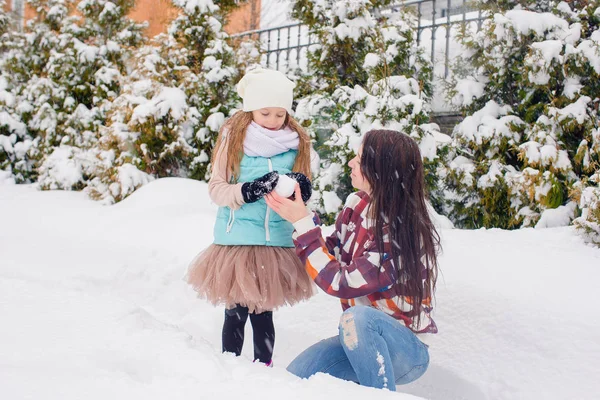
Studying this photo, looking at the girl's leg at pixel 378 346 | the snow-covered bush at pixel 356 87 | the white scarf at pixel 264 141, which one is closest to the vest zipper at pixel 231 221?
the white scarf at pixel 264 141

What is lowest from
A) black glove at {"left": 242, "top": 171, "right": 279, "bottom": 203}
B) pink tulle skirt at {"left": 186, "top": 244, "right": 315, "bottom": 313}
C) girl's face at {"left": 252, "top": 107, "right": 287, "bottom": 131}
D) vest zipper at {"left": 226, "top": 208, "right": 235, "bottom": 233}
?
pink tulle skirt at {"left": 186, "top": 244, "right": 315, "bottom": 313}

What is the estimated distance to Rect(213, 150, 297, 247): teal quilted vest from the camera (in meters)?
2.31

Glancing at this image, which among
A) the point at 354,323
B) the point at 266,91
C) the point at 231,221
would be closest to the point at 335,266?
the point at 354,323

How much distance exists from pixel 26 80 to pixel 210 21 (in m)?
4.30

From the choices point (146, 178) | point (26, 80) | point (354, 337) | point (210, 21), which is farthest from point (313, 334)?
point (26, 80)

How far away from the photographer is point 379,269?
74.8 inches

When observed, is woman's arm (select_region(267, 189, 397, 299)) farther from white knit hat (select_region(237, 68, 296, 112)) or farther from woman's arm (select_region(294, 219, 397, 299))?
white knit hat (select_region(237, 68, 296, 112))

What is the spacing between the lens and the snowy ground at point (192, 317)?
139cm

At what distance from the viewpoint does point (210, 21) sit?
21.6 feet

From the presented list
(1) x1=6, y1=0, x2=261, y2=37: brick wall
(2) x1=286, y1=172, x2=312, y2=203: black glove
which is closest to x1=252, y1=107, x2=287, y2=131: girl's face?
(2) x1=286, y1=172, x2=312, y2=203: black glove

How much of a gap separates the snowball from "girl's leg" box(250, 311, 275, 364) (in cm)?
63

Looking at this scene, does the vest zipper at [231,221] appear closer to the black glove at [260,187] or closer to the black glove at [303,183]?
the black glove at [260,187]

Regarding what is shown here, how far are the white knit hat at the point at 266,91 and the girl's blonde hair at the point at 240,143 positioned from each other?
7 centimetres

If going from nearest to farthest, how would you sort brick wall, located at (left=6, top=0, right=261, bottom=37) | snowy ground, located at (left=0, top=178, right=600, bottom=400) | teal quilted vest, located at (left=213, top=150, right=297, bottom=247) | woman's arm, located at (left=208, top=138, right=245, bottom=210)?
snowy ground, located at (left=0, top=178, right=600, bottom=400) → woman's arm, located at (left=208, top=138, right=245, bottom=210) → teal quilted vest, located at (left=213, top=150, right=297, bottom=247) → brick wall, located at (left=6, top=0, right=261, bottom=37)
